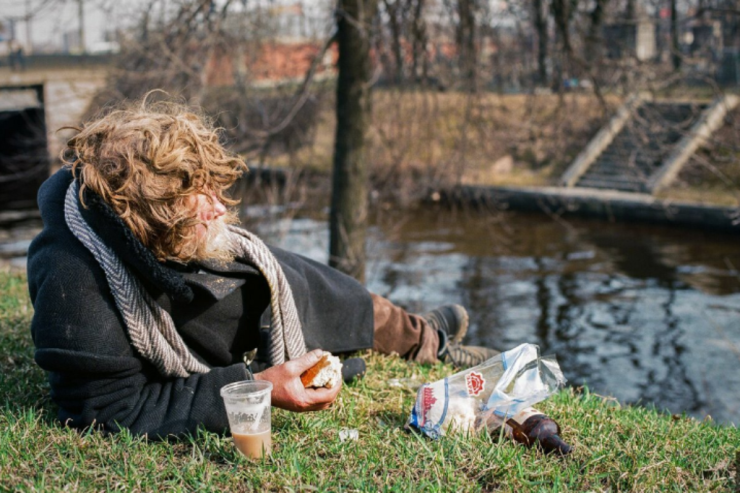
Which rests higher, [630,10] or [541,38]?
[630,10]

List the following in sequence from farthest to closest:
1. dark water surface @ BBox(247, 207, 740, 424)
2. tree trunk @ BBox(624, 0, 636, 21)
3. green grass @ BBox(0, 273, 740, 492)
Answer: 1. tree trunk @ BBox(624, 0, 636, 21)
2. dark water surface @ BBox(247, 207, 740, 424)
3. green grass @ BBox(0, 273, 740, 492)

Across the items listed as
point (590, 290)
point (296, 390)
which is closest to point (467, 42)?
point (590, 290)

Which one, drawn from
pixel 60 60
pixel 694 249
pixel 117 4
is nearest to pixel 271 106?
pixel 117 4

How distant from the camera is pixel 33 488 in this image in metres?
2.32

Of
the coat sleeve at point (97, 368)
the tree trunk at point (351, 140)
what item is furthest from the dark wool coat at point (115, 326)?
the tree trunk at point (351, 140)

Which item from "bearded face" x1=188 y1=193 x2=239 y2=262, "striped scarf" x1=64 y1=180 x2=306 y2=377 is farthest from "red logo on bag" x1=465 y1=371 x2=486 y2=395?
"bearded face" x1=188 y1=193 x2=239 y2=262

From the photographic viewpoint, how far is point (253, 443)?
2553 millimetres

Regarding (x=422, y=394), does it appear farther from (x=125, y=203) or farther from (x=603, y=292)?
(x=603, y=292)

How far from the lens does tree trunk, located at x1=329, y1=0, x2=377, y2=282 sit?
22.8 ft

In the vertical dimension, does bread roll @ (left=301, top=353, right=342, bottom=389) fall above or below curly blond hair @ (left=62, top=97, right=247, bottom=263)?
below

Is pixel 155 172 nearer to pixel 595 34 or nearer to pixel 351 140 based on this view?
pixel 351 140

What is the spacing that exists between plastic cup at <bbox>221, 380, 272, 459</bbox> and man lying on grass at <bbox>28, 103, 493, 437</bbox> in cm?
11

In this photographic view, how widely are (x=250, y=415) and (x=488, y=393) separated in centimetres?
86

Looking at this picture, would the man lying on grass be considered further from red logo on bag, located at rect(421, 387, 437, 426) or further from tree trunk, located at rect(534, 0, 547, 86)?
tree trunk, located at rect(534, 0, 547, 86)
